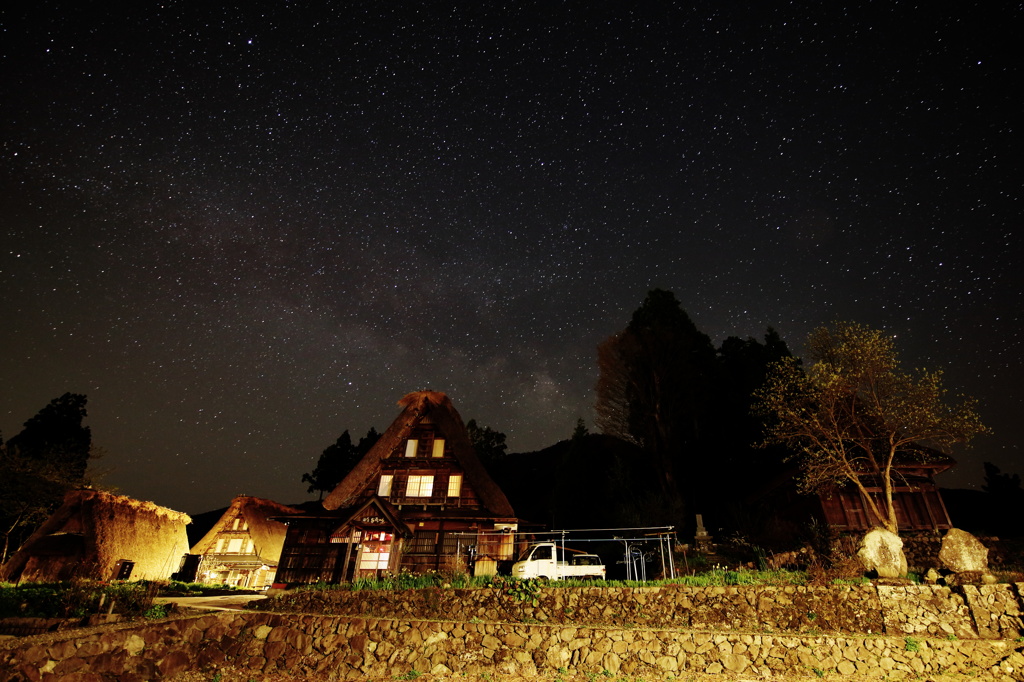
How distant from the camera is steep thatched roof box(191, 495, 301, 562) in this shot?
25797 millimetres

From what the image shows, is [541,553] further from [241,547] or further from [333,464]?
[333,464]

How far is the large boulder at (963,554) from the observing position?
37.8 feet

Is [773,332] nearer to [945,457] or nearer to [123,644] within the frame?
[945,457]

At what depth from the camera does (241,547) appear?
26234 millimetres

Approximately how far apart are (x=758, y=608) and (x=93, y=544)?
28.2 metres

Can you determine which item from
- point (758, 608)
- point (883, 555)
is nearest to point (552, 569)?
point (758, 608)

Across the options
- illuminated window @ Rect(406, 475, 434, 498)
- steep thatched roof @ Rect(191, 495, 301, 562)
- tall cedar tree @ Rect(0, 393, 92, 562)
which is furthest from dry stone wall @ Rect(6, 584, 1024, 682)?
tall cedar tree @ Rect(0, 393, 92, 562)

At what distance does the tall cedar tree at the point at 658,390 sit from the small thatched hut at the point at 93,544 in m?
27.2

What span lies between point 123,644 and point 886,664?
17683mm

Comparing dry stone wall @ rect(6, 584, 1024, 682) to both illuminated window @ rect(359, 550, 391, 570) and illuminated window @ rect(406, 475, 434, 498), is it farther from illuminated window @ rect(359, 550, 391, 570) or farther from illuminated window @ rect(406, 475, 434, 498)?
illuminated window @ rect(406, 475, 434, 498)

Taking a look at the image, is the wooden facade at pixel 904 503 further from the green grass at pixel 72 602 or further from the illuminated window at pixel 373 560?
the green grass at pixel 72 602

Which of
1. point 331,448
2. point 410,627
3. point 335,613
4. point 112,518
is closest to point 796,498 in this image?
point 410,627

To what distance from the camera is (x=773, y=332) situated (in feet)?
113

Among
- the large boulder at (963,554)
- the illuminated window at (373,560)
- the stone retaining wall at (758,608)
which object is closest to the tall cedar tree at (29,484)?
the illuminated window at (373,560)
